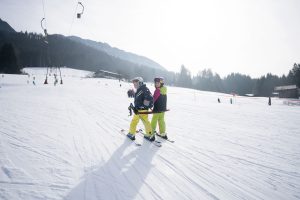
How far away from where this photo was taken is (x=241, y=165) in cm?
565

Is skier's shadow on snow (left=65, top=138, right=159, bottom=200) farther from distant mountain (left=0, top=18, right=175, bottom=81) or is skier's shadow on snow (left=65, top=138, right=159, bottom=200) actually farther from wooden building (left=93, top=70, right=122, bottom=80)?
distant mountain (left=0, top=18, right=175, bottom=81)

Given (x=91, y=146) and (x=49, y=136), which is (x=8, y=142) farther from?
(x=91, y=146)

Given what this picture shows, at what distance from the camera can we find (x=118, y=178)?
4570 millimetres

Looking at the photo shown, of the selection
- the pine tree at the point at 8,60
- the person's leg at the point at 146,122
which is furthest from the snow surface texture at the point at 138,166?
the pine tree at the point at 8,60

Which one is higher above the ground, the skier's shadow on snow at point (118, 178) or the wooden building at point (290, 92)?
the wooden building at point (290, 92)

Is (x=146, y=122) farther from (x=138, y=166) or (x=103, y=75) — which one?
(x=103, y=75)

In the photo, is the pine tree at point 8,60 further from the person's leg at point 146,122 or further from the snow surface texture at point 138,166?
the person's leg at point 146,122

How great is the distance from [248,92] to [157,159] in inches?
4991

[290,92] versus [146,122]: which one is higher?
[290,92]

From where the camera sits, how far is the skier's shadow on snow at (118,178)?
3922 mm

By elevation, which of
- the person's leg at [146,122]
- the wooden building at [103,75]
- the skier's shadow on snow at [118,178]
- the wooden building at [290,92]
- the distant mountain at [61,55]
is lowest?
the skier's shadow on snow at [118,178]

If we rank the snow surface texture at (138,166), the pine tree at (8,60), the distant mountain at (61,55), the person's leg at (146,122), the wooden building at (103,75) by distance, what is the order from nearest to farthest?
the snow surface texture at (138,166) < the person's leg at (146,122) < the pine tree at (8,60) < the wooden building at (103,75) < the distant mountain at (61,55)

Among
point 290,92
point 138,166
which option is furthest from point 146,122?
point 290,92

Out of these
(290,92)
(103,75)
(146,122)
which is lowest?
(146,122)
